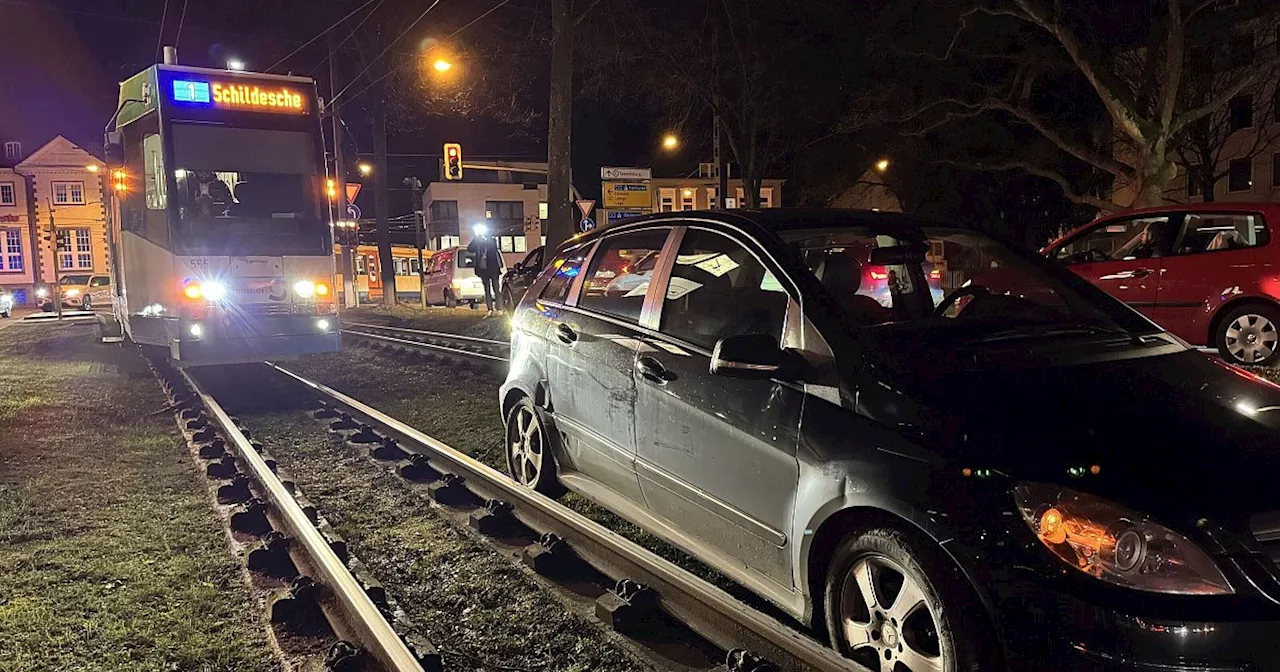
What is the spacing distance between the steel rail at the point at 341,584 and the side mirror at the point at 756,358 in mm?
1526

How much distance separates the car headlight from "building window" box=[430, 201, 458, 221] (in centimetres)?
4960

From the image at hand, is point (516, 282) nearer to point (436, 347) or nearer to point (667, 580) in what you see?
point (436, 347)

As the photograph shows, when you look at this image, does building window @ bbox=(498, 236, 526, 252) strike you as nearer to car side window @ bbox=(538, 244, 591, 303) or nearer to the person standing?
the person standing

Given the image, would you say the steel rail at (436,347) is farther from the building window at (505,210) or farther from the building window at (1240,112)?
the building window at (505,210)

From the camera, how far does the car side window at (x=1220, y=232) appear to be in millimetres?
7906

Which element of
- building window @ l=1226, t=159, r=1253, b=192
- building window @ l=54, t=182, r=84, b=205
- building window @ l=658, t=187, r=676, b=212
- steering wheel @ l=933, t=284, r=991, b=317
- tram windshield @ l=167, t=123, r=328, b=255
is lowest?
steering wheel @ l=933, t=284, r=991, b=317

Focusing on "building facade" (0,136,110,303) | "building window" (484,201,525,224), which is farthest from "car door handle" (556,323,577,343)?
"building facade" (0,136,110,303)

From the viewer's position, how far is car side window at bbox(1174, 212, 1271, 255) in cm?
791

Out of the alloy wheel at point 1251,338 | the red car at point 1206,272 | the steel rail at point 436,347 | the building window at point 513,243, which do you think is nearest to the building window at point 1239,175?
the red car at point 1206,272

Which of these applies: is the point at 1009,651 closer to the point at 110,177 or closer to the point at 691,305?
the point at 691,305

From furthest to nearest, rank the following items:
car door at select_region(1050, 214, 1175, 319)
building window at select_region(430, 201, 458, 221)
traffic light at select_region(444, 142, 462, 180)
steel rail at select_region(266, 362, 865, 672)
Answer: building window at select_region(430, 201, 458, 221)
traffic light at select_region(444, 142, 462, 180)
car door at select_region(1050, 214, 1175, 319)
steel rail at select_region(266, 362, 865, 672)

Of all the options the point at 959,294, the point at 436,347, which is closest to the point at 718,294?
the point at 959,294

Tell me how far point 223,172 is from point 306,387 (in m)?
2.69

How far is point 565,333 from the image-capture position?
4.61 metres
